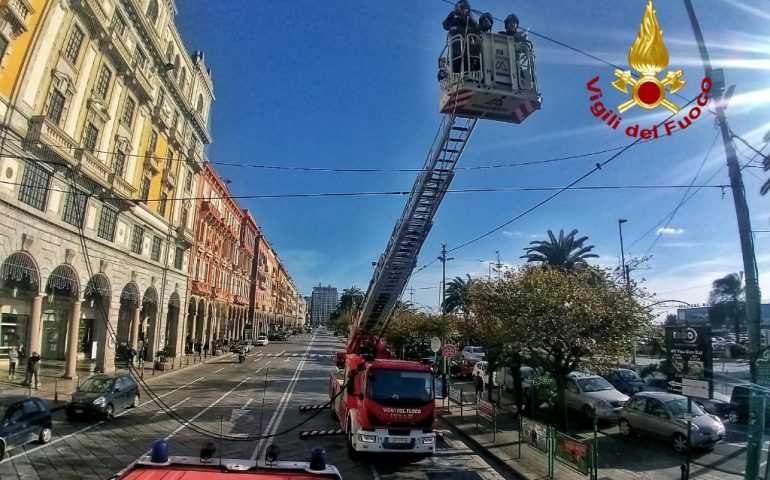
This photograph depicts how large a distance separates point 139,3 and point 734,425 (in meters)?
37.0

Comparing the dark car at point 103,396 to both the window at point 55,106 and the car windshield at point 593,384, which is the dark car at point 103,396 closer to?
the window at point 55,106

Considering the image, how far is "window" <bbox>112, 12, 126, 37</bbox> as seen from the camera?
90.3 ft

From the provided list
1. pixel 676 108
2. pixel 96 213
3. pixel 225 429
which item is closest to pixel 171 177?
pixel 96 213

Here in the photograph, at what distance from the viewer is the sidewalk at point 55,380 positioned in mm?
20297

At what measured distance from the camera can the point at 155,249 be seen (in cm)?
3809

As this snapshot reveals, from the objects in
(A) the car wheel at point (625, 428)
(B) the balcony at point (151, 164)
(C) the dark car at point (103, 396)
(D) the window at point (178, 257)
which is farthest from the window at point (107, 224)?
(A) the car wheel at point (625, 428)

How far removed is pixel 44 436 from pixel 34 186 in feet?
40.0

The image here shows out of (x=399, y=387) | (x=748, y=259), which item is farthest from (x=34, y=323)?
(x=748, y=259)

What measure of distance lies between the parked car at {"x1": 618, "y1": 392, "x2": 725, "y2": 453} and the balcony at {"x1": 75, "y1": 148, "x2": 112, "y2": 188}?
25.9 metres

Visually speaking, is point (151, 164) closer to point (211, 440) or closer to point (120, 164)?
point (120, 164)

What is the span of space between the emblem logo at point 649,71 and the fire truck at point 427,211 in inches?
74.3

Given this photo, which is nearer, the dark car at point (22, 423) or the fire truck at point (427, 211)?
the fire truck at point (427, 211)

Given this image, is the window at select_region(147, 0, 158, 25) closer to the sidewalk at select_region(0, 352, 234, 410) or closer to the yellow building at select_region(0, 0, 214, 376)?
the yellow building at select_region(0, 0, 214, 376)

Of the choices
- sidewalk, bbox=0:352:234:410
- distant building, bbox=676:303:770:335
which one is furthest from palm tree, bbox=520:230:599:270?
sidewalk, bbox=0:352:234:410
